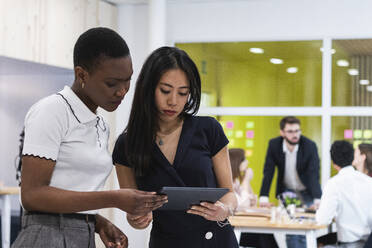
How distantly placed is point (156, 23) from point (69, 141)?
6.29 m

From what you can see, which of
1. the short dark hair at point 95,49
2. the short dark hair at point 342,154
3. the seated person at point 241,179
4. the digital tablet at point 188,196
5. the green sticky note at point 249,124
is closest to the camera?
the short dark hair at point 95,49

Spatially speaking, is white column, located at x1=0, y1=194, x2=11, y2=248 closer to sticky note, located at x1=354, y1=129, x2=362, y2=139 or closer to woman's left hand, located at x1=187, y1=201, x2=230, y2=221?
sticky note, located at x1=354, y1=129, x2=362, y2=139

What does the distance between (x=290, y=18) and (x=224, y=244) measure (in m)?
5.81

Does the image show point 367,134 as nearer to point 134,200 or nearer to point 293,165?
point 293,165

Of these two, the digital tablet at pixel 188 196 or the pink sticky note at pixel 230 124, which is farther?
the pink sticky note at pixel 230 124

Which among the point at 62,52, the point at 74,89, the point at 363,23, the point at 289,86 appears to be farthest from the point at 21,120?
the point at 74,89

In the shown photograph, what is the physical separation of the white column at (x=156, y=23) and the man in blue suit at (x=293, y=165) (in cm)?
187

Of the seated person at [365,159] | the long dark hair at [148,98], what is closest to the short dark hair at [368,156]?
the seated person at [365,159]

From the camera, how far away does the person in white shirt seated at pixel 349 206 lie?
18.1 ft

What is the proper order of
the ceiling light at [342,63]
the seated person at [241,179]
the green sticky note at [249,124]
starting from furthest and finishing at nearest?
the green sticky note at [249,124]
the ceiling light at [342,63]
the seated person at [241,179]

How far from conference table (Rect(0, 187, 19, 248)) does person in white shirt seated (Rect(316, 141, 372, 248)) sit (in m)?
3.08

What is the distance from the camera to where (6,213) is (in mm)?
6379

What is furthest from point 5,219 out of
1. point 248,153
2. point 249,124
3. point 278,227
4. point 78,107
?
point 78,107

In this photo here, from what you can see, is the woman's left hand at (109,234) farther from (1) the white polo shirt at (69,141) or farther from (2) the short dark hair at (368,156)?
(2) the short dark hair at (368,156)
